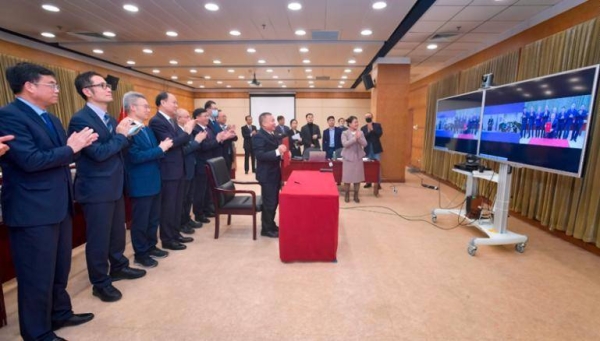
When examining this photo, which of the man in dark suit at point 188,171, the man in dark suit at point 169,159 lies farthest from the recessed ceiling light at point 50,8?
the man in dark suit at point 169,159

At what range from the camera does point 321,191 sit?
9.79 feet

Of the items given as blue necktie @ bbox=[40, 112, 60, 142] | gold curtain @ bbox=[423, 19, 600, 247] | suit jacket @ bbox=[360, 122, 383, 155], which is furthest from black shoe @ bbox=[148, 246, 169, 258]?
suit jacket @ bbox=[360, 122, 383, 155]

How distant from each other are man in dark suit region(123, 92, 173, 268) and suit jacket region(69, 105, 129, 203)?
28 cm

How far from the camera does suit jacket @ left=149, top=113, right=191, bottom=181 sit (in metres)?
2.92

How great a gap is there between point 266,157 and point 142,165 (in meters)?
1.33

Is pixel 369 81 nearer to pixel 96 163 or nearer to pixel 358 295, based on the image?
pixel 358 295

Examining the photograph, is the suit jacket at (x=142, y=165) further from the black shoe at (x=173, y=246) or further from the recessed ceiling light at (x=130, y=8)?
the recessed ceiling light at (x=130, y=8)

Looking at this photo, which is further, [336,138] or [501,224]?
[336,138]

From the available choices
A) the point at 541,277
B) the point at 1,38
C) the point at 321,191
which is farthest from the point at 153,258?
the point at 1,38

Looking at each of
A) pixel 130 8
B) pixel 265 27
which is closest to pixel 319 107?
pixel 265 27

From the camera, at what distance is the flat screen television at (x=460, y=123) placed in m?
3.89

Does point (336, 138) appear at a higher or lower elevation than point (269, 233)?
higher

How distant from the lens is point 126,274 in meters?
2.63

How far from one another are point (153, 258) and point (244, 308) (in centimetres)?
136
